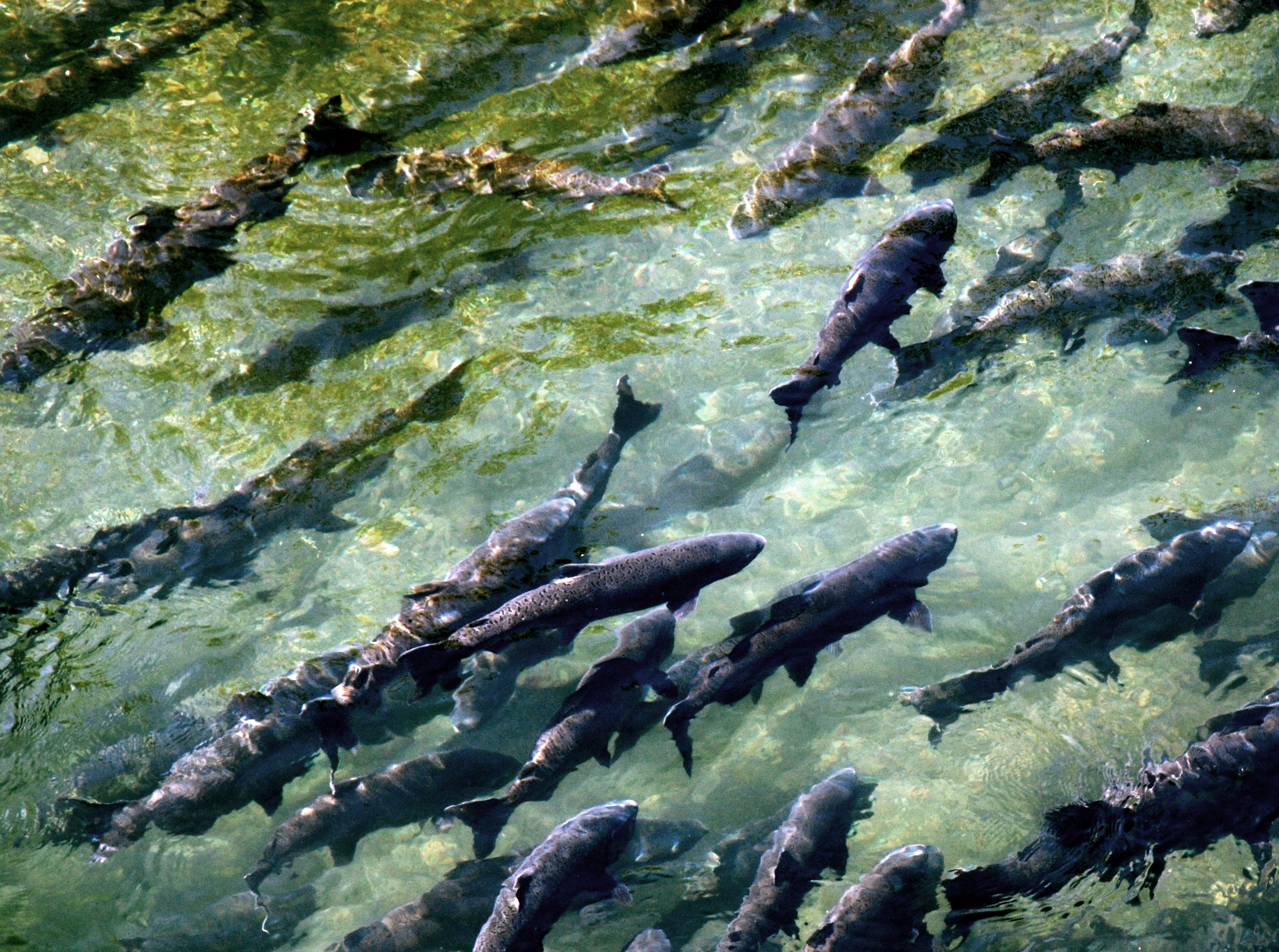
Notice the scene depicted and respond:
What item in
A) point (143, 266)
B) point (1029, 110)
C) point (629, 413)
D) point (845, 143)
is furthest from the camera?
point (1029, 110)

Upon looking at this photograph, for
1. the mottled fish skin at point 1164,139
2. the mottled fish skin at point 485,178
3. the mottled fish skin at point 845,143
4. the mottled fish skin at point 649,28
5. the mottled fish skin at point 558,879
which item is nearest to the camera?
the mottled fish skin at point 558,879

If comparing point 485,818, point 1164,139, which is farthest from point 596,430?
point 1164,139

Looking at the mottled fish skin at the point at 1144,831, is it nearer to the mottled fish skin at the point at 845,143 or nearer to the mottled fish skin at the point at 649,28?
the mottled fish skin at the point at 845,143

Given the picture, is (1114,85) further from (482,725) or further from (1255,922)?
(482,725)

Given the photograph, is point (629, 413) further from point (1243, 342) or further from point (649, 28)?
point (1243, 342)

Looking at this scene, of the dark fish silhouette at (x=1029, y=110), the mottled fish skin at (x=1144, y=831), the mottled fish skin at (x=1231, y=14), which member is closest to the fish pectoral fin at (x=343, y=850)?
the mottled fish skin at (x=1144, y=831)

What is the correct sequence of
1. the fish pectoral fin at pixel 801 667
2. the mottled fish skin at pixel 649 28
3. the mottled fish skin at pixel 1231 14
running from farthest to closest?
the mottled fish skin at pixel 649 28 < the mottled fish skin at pixel 1231 14 < the fish pectoral fin at pixel 801 667
